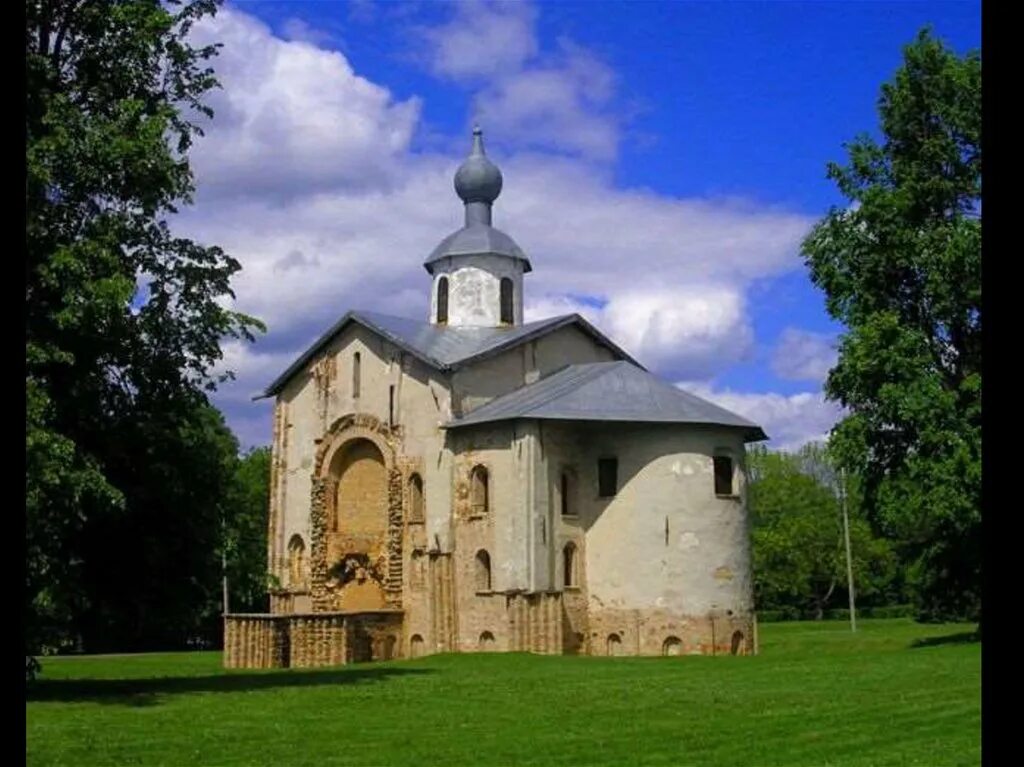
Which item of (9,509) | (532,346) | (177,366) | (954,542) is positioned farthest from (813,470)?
(9,509)

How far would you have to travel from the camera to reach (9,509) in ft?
7.41

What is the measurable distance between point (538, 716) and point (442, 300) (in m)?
30.5

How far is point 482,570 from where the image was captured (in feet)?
124

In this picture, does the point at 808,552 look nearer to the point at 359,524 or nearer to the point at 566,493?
the point at 359,524

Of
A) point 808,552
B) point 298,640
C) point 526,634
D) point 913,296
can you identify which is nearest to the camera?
point 913,296

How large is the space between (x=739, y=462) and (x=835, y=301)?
7.67 metres

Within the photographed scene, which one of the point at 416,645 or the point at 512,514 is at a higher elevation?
the point at 512,514

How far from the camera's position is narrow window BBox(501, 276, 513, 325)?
45.9 metres

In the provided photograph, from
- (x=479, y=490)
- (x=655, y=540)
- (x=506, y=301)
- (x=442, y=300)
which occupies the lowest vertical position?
(x=655, y=540)

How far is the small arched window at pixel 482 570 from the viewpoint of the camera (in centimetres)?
3784

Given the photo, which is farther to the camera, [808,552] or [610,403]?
[808,552]

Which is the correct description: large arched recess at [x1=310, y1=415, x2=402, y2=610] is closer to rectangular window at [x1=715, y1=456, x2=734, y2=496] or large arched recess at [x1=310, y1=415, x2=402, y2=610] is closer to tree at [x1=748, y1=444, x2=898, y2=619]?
rectangular window at [x1=715, y1=456, x2=734, y2=496]

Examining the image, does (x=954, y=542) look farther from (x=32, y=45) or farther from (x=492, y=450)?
(x=32, y=45)

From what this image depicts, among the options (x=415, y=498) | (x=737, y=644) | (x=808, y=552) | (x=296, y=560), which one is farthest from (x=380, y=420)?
(x=808, y=552)
